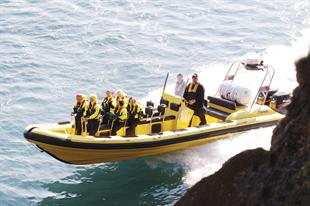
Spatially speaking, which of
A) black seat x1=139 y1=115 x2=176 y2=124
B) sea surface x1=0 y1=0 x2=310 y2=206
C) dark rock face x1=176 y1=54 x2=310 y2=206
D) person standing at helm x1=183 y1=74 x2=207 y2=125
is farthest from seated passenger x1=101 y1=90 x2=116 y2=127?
dark rock face x1=176 y1=54 x2=310 y2=206

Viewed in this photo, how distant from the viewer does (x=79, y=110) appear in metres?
14.1

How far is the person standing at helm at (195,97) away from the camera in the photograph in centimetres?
1535

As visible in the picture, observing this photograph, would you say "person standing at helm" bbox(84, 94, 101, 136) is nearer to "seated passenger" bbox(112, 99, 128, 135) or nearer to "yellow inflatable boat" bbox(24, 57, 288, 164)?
"yellow inflatable boat" bbox(24, 57, 288, 164)

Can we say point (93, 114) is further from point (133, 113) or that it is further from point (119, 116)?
point (133, 113)

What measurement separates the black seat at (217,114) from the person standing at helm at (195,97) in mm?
651

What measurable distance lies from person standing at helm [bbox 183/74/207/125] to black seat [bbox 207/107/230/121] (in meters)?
0.65

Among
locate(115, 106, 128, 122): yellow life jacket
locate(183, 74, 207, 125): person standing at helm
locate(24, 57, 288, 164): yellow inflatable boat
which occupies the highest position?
locate(183, 74, 207, 125): person standing at helm

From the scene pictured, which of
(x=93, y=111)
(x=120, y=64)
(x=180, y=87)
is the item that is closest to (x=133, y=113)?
(x=93, y=111)

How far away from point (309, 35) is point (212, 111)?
39.3ft

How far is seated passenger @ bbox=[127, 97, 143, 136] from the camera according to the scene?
47.9 ft

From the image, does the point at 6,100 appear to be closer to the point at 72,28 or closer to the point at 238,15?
the point at 72,28

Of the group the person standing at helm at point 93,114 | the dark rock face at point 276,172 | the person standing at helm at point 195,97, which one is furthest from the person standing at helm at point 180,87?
the dark rock face at point 276,172

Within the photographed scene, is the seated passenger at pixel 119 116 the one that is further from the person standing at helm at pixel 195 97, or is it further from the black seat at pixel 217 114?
the black seat at pixel 217 114

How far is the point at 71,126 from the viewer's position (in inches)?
572
